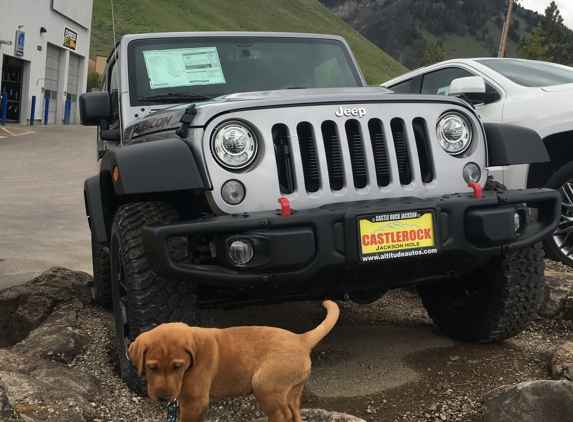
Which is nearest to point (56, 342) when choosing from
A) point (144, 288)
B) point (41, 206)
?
point (144, 288)

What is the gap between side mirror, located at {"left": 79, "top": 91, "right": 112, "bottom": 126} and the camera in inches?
182

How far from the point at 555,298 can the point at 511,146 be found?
5.33 ft

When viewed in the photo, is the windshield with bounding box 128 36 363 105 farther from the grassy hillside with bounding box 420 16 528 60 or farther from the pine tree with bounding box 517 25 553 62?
the grassy hillside with bounding box 420 16 528 60

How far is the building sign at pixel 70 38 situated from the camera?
31.8 metres

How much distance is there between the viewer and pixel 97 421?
311cm

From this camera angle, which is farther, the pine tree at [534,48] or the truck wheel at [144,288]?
the pine tree at [534,48]

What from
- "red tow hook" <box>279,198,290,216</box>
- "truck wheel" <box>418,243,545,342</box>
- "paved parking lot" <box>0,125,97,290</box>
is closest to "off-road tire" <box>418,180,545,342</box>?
"truck wheel" <box>418,243,545,342</box>

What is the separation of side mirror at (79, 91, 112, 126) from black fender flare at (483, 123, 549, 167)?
2417 millimetres

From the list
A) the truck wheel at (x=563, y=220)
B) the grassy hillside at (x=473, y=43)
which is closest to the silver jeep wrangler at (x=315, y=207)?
the truck wheel at (x=563, y=220)

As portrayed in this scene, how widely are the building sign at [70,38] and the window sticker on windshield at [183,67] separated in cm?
2911

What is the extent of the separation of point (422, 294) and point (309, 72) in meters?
1.75

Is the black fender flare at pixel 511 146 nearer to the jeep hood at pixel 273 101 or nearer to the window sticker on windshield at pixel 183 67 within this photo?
the jeep hood at pixel 273 101

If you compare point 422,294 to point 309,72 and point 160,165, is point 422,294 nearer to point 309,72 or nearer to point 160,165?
point 309,72

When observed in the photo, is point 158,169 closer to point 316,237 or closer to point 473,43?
point 316,237
